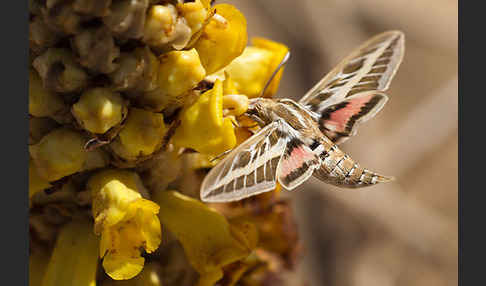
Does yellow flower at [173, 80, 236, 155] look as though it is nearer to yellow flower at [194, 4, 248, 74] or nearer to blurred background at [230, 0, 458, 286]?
yellow flower at [194, 4, 248, 74]

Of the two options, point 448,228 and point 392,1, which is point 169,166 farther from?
point 392,1

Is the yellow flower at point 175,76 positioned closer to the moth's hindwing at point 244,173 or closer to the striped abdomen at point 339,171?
the moth's hindwing at point 244,173

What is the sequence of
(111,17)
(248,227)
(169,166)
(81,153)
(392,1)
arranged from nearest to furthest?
(111,17), (81,153), (169,166), (248,227), (392,1)

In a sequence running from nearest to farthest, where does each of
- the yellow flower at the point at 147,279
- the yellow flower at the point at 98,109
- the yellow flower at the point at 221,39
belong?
the yellow flower at the point at 98,109 < the yellow flower at the point at 221,39 < the yellow flower at the point at 147,279

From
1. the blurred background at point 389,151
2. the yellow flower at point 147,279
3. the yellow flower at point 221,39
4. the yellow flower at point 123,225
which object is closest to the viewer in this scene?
the yellow flower at point 123,225

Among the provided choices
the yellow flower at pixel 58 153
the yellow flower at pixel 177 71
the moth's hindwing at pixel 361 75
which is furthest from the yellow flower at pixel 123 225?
the moth's hindwing at pixel 361 75

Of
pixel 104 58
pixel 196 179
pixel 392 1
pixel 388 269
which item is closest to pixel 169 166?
pixel 196 179
